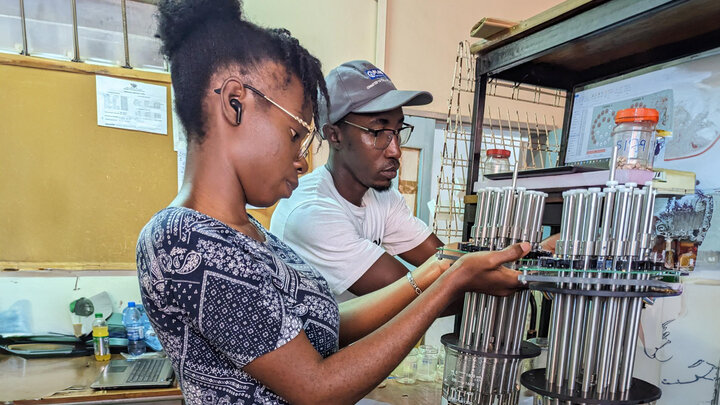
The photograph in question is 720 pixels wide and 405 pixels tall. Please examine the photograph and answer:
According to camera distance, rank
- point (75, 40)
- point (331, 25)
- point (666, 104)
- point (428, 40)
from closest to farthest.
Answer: point (666, 104)
point (75, 40)
point (331, 25)
point (428, 40)

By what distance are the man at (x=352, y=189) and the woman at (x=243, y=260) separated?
1.49 ft

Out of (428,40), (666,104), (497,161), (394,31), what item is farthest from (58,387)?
(428,40)

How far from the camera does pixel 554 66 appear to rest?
1.23 metres

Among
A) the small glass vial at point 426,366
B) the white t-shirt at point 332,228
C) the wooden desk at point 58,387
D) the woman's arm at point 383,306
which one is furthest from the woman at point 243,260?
the wooden desk at point 58,387

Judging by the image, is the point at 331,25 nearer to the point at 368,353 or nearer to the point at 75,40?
the point at 75,40

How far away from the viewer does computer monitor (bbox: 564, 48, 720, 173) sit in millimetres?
968

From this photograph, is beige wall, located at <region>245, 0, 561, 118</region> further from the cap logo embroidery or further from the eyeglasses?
the eyeglasses

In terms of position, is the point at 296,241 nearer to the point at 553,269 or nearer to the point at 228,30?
the point at 228,30

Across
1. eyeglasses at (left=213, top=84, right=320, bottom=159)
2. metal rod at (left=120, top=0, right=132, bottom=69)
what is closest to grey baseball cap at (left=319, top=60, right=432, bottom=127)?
eyeglasses at (left=213, top=84, right=320, bottom=159)

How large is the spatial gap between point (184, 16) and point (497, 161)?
1.02 m

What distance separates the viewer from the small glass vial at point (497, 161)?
1383 mm

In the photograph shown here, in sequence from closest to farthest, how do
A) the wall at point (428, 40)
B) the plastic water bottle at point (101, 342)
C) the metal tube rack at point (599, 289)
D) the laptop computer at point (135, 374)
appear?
the metal tube rack at point (599, 289) < the laptop computer at point (135, 374) < the plastic water bottle at point (101, 342) < the wall at point (428, 40)

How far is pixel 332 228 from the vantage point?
1.32 metres

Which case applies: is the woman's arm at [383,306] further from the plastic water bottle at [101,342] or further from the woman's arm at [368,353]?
the plastic water bottle at [101,342]
